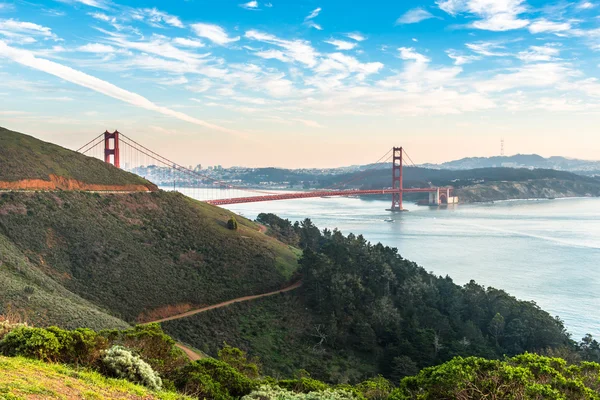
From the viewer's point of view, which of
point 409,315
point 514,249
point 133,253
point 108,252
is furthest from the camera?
point 514,249

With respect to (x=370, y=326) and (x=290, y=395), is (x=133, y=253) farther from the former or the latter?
(x=290, y=395)

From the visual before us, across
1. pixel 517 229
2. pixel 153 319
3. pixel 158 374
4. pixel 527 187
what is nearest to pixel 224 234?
pixel 153 319

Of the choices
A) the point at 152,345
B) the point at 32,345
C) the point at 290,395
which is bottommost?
the point at 290,395

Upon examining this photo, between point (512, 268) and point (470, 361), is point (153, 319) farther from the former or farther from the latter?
point (512, 268)

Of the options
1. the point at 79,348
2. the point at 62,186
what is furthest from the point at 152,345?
the point at 62,186

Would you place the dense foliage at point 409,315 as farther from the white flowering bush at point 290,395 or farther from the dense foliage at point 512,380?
the dense foliage at point 512,380
